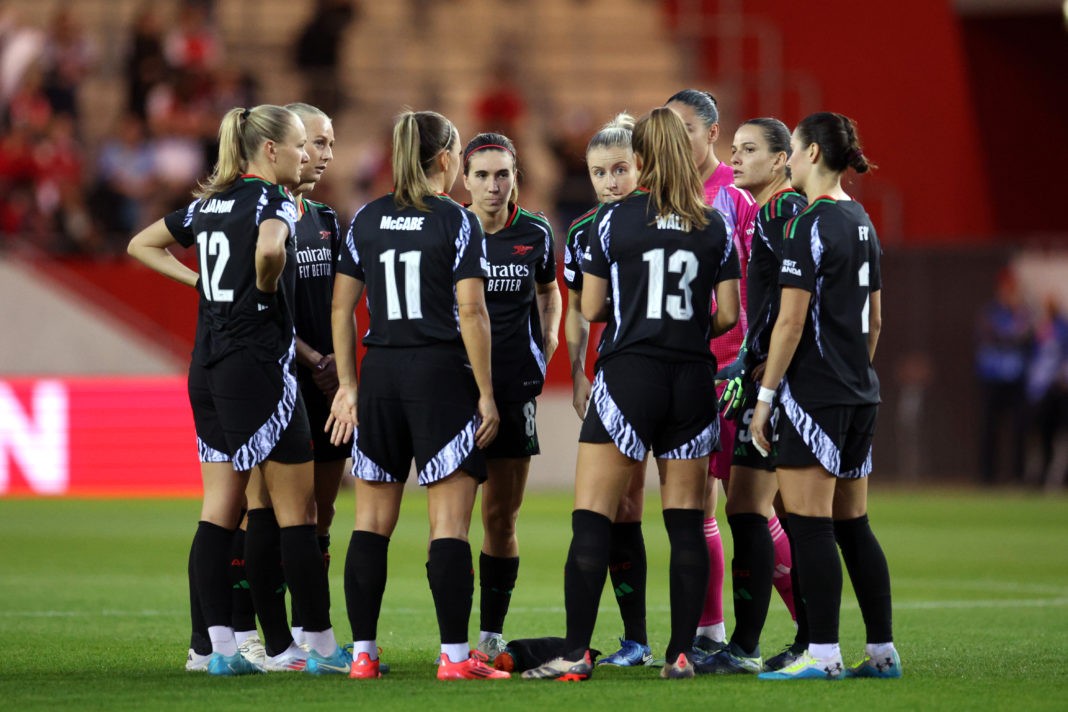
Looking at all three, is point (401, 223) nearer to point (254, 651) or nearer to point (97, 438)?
point (254, 651)

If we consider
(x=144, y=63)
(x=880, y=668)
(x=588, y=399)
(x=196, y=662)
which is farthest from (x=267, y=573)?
(x=144, y=63)

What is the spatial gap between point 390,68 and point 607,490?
1779 cm

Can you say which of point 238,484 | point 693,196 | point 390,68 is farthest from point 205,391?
point 390,68

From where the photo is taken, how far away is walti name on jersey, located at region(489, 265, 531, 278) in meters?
7.47

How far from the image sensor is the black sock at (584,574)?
6.65m

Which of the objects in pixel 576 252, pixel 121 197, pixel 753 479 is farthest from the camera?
pixel 121 197

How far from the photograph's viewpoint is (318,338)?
298 inches

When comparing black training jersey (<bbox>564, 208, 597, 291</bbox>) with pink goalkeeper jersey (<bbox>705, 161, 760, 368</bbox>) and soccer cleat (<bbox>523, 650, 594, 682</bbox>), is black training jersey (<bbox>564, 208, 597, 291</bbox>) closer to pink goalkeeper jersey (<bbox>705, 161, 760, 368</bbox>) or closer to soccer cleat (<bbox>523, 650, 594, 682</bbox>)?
pink goalkeeper jersey (<bbox>705, 161, 760, 368</bbox>)

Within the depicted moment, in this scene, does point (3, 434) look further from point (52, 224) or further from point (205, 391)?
point (205, 391)

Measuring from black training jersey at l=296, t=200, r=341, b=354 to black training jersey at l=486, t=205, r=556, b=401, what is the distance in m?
0.74

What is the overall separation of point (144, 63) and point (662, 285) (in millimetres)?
15573

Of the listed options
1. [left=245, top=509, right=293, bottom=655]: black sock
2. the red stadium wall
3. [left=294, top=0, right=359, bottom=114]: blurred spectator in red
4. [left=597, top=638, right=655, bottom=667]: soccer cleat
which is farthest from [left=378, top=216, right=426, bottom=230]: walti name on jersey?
the red stadium wall

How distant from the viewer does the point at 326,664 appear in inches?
277

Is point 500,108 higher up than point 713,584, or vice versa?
point 500,108
